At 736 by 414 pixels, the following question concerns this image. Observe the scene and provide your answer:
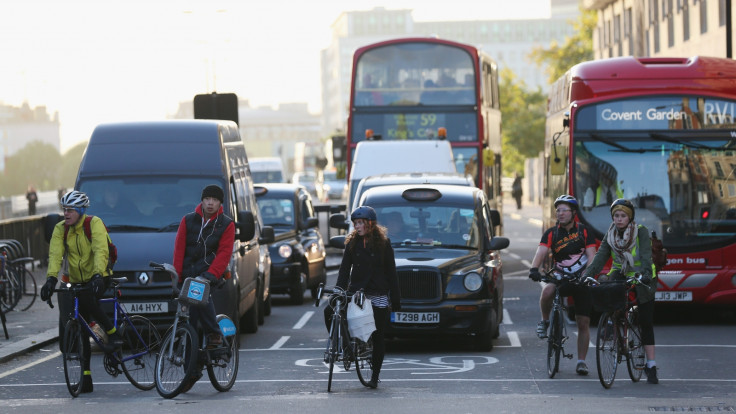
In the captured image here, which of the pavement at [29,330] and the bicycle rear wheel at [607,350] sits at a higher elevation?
the bicycle rear wheel at [607,350]

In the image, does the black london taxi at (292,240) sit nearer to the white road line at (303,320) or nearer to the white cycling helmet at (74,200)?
the white road line at (303,320)

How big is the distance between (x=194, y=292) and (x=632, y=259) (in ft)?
12.4

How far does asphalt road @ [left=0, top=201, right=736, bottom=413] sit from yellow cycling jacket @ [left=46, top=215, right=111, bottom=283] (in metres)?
1.01

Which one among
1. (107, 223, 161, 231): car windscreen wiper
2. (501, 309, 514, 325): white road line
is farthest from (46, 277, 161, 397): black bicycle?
(501, 309, 514, 325): white road line

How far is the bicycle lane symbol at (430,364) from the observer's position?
1355 cm

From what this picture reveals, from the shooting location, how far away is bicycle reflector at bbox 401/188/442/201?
16047 millimetres

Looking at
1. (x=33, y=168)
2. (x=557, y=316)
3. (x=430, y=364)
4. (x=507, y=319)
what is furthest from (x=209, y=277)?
(x=33, y=168)

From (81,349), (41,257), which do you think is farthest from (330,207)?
(81,349)

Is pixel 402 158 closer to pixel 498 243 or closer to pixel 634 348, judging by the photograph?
pixel 498 243

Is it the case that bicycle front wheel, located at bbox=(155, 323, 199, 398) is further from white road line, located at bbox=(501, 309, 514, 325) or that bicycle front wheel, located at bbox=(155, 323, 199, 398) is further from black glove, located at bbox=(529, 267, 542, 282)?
white road line, located at bbox=(501, 309, 514, 325)

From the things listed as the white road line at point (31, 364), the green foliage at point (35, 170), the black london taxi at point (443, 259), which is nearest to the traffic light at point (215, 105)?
the black london taxi at point (443, 259)

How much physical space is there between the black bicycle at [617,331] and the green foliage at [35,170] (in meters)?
125

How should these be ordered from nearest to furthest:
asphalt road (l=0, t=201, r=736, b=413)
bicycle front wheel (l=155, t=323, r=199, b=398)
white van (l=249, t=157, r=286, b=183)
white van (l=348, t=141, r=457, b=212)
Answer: asphalt road (l=0, t=201, r=736, b=413) → bicycle front wheel (l=155, t=323, r=199, b=398) → white van (l=348, t=141, r=457, b=212) → white van (l=249, t=157, r=286, b=183)

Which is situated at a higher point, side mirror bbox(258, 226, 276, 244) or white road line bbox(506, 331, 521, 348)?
side mirror bbox(258, 226, 276, 244)
